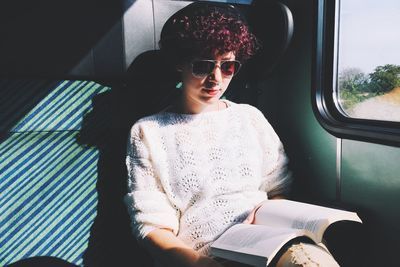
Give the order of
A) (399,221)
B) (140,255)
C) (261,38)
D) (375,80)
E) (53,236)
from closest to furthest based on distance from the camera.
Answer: (399,221) → (375,80) → (53,236) → (140,255) → (261,38)

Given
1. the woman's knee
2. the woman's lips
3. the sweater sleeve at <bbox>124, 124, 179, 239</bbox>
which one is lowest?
the woman's knee

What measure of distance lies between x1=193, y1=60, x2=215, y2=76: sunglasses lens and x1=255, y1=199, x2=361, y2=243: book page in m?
0.67

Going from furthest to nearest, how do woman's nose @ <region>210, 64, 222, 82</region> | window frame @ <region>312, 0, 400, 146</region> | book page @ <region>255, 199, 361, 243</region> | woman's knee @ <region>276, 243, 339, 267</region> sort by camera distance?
window frame @ <region>312, 0, 400, 146</region>, woman's nose @ <region>210, 64, 222, 82</region>, book page @ <region>255, 199, 361, 243</region>, woman's knee @ <region>276, 243, 339, 267</region>

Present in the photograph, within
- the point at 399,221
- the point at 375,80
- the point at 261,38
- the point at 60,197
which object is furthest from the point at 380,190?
the point at 60,197

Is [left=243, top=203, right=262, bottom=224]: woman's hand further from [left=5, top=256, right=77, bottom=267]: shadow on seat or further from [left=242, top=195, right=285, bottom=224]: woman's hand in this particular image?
[left=5, top=256, right=77, bottom=267]: shadow on seat

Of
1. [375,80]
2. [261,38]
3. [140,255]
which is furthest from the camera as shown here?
[261,38]

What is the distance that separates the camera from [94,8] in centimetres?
159

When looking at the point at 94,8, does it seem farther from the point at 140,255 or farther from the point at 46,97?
the point at 140,255

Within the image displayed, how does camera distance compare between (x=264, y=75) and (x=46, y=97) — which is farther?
(x=264, y=75)

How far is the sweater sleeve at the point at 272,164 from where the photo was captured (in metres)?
1.68

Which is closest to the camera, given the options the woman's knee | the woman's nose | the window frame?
the woman's knee

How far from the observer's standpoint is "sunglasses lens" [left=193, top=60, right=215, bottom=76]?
4.76 feet

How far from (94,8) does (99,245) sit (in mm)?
1187

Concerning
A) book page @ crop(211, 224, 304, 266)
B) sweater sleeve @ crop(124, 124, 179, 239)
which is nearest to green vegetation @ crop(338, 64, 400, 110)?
book page @ crop(211, 224, 304, 266)
